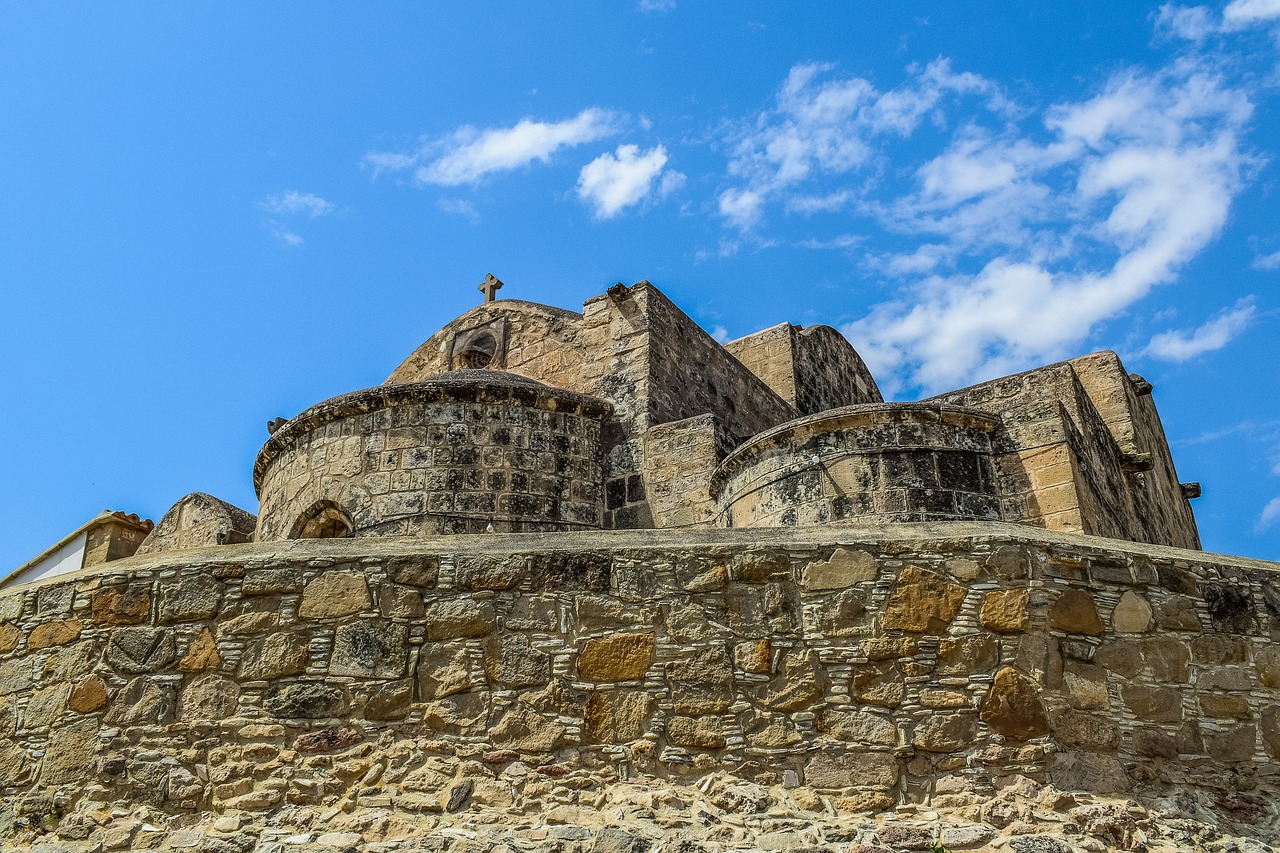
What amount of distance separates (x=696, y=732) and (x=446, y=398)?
574 centimetres

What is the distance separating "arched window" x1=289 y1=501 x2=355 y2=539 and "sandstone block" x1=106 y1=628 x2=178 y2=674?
16.0 ft

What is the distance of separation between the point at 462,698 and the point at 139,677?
47.7 inches

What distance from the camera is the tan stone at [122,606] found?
4.17 meters

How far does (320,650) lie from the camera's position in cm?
401

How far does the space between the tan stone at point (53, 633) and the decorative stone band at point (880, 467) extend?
477cm

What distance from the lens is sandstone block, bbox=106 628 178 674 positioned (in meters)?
4.07

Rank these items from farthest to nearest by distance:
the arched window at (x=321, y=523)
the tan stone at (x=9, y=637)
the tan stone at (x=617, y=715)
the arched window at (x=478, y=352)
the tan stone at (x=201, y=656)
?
the arched window at (x=478, y=352)
the arched window at (x=321, y=523)
the tan stone at (x=9, y=637)
the tan stone at (x=201, y=656)
the tan stone at (x=617, y=715)

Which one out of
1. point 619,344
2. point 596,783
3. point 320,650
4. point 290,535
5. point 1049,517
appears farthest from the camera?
point 619,344

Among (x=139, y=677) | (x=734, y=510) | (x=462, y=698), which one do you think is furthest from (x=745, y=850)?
(x=734, y=510)

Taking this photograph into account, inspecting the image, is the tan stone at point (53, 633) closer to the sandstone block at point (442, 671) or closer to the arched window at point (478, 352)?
the sandstone block at point (442, 671)

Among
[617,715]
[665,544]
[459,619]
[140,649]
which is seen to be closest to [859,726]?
[617,715]

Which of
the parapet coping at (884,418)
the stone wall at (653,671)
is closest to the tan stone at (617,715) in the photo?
the stone wall at (653,671)

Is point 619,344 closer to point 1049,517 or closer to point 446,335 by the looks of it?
point 446,335

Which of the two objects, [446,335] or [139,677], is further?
[446,335]
